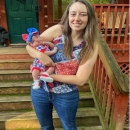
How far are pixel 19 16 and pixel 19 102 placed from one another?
102 inches

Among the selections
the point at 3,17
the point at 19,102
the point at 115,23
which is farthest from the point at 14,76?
the point at 115,23

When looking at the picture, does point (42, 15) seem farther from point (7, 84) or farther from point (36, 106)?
point (36, 106)

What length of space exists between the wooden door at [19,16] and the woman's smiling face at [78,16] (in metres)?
3.59

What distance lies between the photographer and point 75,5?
58.3 inches

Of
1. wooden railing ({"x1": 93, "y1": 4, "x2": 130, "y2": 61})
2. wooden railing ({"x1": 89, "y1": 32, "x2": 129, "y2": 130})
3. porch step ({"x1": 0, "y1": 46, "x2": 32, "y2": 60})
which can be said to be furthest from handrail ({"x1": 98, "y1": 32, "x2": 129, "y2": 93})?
porch step ({"x1": 0, "y1": 46, "x2": 32, "y2": 60})

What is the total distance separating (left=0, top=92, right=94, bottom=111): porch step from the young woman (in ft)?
4.83

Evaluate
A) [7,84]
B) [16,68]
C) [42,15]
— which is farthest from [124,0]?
[7,84]

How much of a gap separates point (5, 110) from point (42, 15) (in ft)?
8.97

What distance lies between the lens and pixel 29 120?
2.91m

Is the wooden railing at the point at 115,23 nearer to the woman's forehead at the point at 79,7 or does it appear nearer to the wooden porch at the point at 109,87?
the wooden porch at the point at 109,87

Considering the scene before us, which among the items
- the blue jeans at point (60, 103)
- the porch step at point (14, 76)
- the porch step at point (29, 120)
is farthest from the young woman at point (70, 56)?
the porch step at point (14, 76)

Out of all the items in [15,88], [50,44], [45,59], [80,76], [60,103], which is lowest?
[15,88]

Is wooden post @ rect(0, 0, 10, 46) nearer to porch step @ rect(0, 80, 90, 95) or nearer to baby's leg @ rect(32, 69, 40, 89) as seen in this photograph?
porch step @ rect(0, 80, 90, 95)

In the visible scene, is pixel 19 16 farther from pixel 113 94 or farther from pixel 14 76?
pixel 113 94
